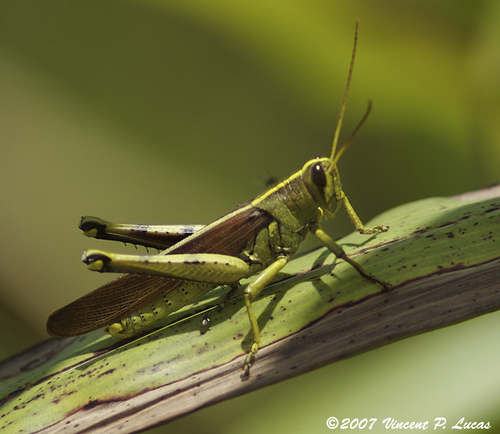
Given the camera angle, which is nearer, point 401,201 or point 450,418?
point 450,418

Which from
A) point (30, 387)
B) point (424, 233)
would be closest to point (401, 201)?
point (424, 233)

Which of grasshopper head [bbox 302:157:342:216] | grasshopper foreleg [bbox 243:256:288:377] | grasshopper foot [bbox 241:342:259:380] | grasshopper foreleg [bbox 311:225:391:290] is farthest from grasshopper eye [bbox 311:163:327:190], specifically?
grasshopper foot [bbox 241:342:259:380]

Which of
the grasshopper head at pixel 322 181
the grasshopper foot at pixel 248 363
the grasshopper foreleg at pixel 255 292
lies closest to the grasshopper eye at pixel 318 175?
the grasshopper head at pixel 322 181

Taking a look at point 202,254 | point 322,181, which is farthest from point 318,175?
point 202,254

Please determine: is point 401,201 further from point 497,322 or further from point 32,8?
point 32,8

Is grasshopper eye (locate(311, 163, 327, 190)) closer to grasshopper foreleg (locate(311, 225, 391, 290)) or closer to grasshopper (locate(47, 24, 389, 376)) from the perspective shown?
grasshopper (locate(47, 24, 389, 376))

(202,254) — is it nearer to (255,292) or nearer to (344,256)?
(255,292)

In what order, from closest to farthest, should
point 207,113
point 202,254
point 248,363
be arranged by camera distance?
point 248,363
point 202,254
point 207,113
